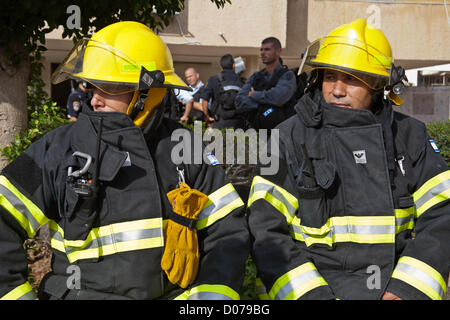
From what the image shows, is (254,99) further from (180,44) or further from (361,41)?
A: (180,44)

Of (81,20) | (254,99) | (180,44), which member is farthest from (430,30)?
(81,20)

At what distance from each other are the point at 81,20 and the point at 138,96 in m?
1.76

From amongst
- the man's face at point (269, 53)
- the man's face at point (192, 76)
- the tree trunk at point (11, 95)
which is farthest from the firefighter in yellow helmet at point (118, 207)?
the man's face at point (192, 76)

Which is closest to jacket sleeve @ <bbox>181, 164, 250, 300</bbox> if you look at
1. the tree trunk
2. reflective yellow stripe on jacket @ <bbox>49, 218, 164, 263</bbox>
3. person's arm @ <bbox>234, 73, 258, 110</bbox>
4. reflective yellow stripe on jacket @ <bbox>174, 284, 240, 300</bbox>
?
reflective yellow stripe on jacket @ <bbox>174, 284, 240, 300</bbox>

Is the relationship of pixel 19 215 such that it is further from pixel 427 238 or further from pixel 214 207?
pixel 427 238

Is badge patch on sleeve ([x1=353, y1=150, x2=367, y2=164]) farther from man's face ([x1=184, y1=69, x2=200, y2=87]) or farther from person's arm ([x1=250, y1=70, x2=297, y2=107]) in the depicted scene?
man's face ([x1=184, y1=69, x2=200, y2=87])

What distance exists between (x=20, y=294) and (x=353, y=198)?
1.60 m

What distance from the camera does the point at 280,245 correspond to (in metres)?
2.27

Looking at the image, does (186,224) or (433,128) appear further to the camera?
(433,128)

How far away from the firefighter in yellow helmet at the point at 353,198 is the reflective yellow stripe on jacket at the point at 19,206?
1.03 meters

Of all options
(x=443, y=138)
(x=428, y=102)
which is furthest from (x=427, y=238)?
(x=428, y=102)

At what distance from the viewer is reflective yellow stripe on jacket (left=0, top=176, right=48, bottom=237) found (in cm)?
208

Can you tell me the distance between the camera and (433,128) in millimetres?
8273

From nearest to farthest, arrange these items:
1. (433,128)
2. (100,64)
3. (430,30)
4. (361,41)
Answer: (100,64) < (361,41) < (433,128) < (430,30)
